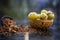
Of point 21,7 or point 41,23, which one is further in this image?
point 21,7

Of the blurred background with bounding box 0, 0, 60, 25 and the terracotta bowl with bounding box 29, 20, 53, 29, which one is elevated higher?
the blurred background with bounding box 0, 0, 60, 25

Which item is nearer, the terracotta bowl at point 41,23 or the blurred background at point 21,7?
the terracotta bowl at point 41,23

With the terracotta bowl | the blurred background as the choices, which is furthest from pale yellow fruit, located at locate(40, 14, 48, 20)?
the blurred background

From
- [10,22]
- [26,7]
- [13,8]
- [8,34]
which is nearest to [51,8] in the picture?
[26,7]

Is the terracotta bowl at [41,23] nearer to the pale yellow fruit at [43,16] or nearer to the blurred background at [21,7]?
the pale yellow fruit at [43,16]

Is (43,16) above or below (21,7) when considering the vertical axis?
below

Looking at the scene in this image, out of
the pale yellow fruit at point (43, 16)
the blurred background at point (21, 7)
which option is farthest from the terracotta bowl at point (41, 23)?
the blurred background at point (21, 7)

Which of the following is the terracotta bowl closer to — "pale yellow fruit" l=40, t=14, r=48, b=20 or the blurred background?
"pale yellow fruit" l=40, t=14, r=48, b=20

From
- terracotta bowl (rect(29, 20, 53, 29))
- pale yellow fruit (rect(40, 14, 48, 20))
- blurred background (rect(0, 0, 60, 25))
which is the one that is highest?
blurred background (rect(0, 0, 60, 25))

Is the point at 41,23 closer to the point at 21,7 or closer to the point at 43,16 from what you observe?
the point at 43,16

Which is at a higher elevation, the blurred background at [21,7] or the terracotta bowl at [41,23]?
the blurred background at [21,7]

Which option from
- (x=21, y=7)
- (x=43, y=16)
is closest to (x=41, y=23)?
(x=43, y=16)

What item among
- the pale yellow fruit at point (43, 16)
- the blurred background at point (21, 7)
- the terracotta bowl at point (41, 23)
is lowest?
the terracotta bowl at point (41, 23)
